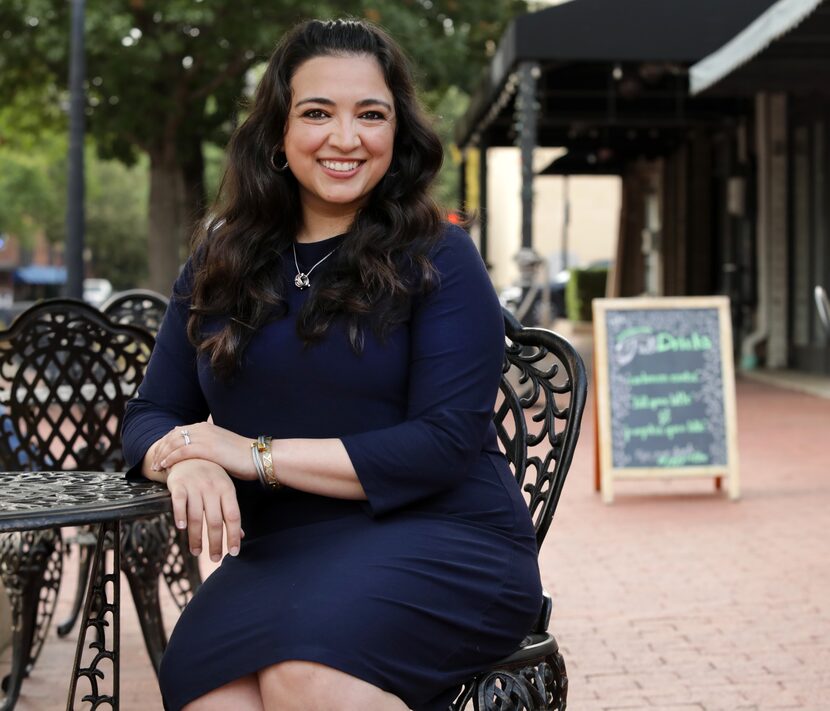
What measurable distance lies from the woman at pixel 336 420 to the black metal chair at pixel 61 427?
4.85 ft

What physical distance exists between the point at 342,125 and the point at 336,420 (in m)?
0.59

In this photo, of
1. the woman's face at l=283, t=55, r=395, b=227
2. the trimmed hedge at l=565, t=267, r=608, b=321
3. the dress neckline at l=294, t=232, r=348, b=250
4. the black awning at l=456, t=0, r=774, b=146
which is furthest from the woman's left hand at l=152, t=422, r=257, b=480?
the trimmed hedge at l=565, t=267, r=608, b=321

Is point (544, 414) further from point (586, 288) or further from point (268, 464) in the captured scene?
point (586, 288)

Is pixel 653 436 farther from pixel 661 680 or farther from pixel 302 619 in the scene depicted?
pixel 302 619

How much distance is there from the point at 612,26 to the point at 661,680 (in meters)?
10.4

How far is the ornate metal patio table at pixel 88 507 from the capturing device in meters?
2.42

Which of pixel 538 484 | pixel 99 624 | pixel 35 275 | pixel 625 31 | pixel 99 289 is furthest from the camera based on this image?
pixel 35 275

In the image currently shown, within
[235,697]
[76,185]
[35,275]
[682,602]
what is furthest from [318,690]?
[35,275]

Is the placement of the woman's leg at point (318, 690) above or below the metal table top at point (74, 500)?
below

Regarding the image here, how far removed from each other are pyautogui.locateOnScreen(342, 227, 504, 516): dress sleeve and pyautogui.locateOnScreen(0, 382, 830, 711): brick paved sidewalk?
1.84m

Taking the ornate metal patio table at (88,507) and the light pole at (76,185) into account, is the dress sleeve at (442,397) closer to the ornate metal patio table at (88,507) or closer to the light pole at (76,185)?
the ornate metal patio table at (88,507)

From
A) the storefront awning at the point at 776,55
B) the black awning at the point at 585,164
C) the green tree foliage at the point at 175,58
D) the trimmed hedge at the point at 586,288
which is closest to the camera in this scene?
the storefront awning at the point at 776,55

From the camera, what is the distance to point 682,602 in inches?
214

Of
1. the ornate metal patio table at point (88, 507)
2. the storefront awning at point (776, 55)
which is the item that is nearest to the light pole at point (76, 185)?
the storefront awning at point (776, 55)
